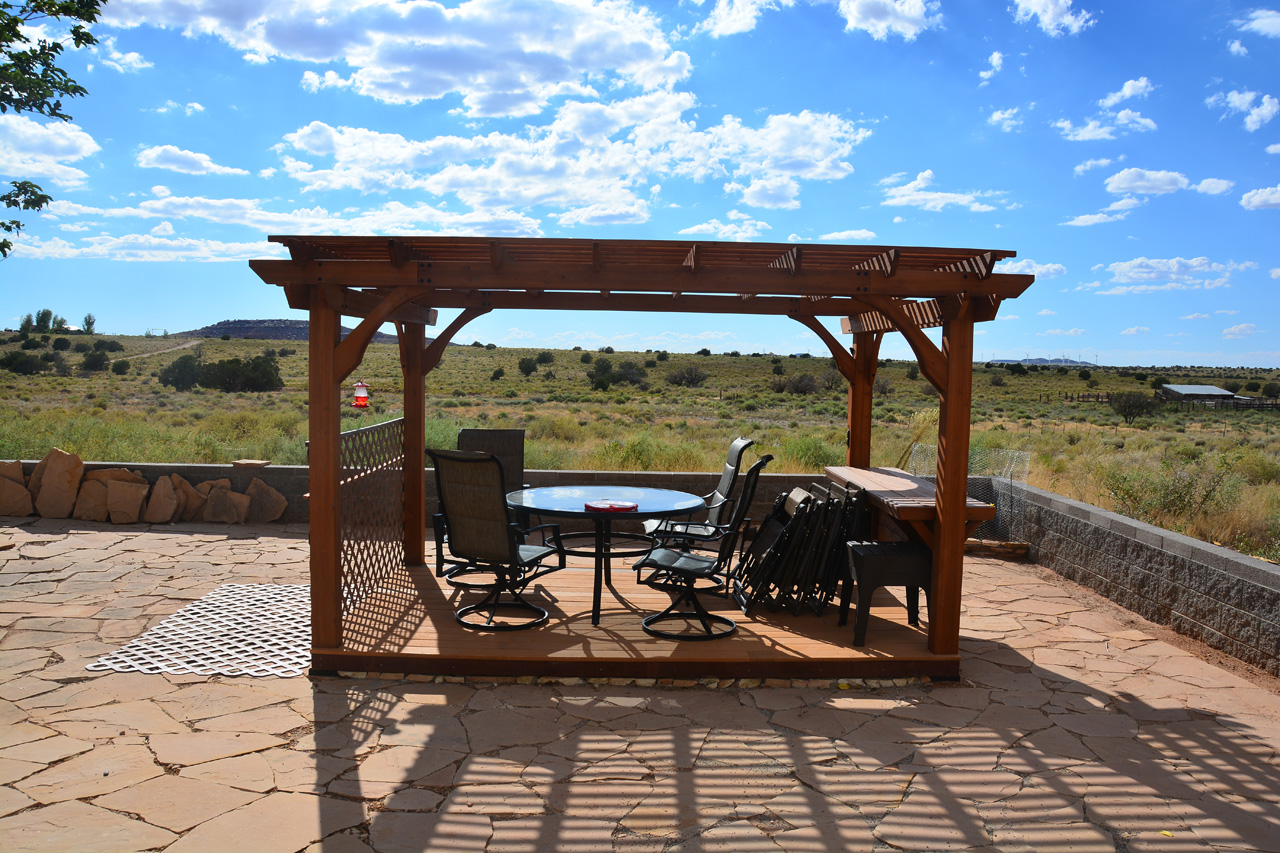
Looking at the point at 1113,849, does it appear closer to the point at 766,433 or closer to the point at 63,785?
the point at 63,785

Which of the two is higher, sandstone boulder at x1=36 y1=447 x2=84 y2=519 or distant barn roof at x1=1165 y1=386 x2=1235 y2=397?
distant barn roof at x1=1165 y1=386 x2=1235 y2=397

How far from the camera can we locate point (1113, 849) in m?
2.98

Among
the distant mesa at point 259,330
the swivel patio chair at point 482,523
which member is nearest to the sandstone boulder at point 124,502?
the swivel patio chair at point 482,523

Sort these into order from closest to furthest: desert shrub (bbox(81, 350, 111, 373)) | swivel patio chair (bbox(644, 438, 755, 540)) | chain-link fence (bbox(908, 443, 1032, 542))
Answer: swivel patio chair (bbox(644, 438, 755, 540)), chain-link fence (bbox(908, 443, 1032, 542)), desert shrub (bbox(81, 350, 111, 373))

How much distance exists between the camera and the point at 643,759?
361 cm

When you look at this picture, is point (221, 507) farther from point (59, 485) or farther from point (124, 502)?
point (59, 485)

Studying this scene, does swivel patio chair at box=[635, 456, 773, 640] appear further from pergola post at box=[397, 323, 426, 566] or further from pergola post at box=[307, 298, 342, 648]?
pergola post at box=[397, 323, 426, 566]

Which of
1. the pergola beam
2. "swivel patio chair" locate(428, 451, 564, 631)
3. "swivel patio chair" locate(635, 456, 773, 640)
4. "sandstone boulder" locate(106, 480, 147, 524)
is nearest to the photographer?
the pergola beam

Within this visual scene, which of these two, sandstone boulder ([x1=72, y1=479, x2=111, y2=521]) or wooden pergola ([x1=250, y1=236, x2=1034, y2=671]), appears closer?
wooden pergola ([x1=250, y1=236, x2=1034, y2=671])

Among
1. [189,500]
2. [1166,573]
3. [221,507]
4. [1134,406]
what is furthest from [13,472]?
[1134,406]

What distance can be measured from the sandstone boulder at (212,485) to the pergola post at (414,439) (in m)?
3.18

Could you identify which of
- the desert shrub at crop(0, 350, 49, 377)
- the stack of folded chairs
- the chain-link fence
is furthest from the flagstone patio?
the desert shrub at crop(0, 350, 49, 377)

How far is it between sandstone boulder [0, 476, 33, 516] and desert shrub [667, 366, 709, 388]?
95.0 ft

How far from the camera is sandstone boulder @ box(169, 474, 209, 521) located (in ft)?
28.2
